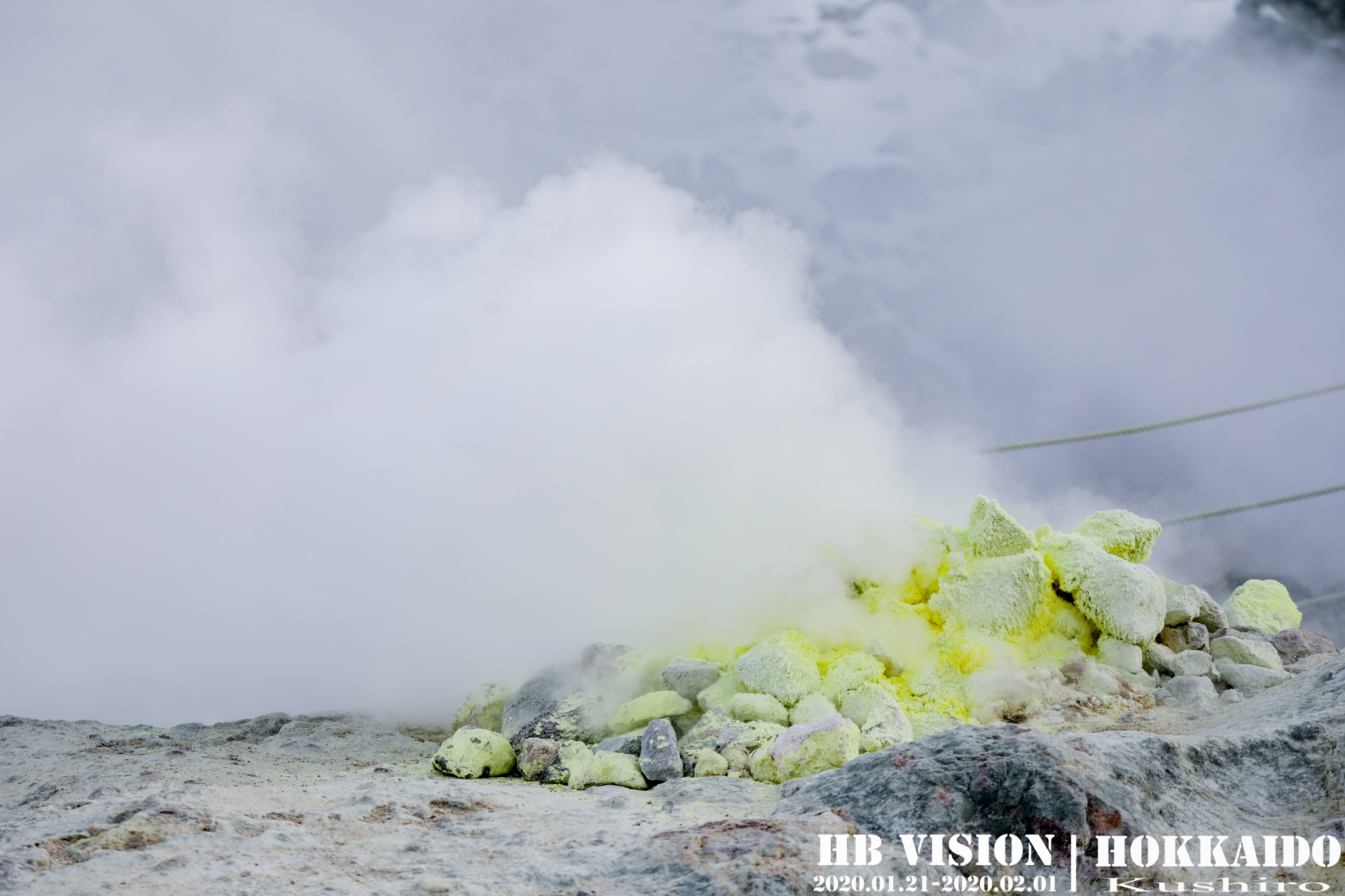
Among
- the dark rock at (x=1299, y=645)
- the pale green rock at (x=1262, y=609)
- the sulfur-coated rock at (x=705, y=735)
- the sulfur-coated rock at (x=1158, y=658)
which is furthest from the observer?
the pale green rock at (x=1262, y=609)

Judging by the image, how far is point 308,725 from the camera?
3854mm

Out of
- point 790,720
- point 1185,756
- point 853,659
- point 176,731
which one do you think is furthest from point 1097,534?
point 176,731

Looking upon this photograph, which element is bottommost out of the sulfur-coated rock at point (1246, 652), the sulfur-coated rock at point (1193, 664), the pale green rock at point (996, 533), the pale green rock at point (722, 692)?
the pale green rock at point (722, 692)

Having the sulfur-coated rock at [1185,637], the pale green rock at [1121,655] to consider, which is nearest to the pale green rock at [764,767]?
the pale green rock at [1121,655]

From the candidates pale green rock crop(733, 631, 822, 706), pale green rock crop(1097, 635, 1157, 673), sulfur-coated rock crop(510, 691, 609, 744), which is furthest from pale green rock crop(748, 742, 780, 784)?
pale green rock crop(1097, 635, 1157, 673)

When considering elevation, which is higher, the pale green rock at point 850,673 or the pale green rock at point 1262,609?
the pale green rock at point 1262,609

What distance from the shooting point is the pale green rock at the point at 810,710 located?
2.83 m

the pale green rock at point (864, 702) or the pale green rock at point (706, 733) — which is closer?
the pale green rock at point (706, 733)

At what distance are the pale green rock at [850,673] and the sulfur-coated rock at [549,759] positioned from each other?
0.83 m

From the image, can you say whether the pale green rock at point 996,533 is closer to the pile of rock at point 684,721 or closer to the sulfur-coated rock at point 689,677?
the pile of rock at point 684,721

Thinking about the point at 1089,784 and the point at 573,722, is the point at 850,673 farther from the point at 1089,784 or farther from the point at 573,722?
the point at 1089,784

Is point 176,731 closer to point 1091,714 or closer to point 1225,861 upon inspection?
point 1091,714

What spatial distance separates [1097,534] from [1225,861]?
91.3 inches

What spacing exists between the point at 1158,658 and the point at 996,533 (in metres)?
0.70
